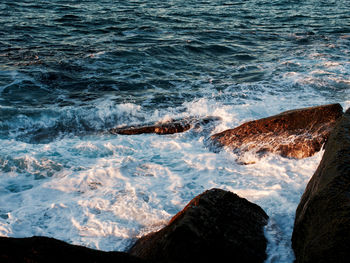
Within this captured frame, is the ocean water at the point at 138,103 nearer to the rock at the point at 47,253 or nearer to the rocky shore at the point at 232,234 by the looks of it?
the rocky shore at the point at 232,234

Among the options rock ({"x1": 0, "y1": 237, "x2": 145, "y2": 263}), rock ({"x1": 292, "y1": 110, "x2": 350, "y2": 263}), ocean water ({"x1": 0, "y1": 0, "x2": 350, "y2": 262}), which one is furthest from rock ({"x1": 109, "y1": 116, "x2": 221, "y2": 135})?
rock ({"x1": 0, "y1": 237, "x2": 145, "y2": 263})

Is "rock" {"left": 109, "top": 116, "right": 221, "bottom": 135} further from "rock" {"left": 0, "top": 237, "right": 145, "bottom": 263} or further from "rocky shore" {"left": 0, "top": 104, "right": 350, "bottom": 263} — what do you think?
"rock" {"left": 0, "top": 237, "right": 145, "bottom": 263}

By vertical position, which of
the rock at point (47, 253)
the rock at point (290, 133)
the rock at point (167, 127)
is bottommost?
the rock at point (167, 127)

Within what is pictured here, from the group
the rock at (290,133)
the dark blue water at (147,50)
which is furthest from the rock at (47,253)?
the dark blue water at (147,50)

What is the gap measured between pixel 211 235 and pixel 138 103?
5647mm

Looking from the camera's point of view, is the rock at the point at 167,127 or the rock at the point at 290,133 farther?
the rock at the point at 167,127

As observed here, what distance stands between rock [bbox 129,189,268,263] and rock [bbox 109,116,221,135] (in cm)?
326

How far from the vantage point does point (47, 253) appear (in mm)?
2297

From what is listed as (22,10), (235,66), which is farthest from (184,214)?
(22,10)

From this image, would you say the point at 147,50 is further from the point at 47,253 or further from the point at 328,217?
the point at 47,253

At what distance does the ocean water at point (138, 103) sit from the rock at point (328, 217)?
1.26 feet

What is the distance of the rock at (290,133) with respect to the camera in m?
4.81

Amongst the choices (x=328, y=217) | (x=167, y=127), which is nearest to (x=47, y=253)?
(x=328, y=217)

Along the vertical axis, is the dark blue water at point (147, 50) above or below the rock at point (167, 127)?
above
